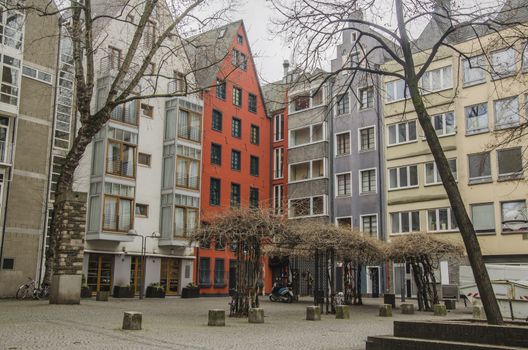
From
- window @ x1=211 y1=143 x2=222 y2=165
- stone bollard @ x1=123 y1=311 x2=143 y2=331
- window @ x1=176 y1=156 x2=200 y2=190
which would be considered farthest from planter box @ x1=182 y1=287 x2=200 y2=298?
stone bollard @ x1=123 y1=311 x2=143 y2=331

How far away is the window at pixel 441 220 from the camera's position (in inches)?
1604

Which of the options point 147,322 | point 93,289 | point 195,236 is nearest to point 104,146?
point 93,289

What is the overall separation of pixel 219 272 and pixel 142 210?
838cm

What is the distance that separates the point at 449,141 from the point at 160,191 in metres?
20.4

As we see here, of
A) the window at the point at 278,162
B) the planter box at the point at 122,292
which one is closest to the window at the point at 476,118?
the window at the point at 278,162

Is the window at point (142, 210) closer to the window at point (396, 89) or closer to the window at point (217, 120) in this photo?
the window at point (217, 120)

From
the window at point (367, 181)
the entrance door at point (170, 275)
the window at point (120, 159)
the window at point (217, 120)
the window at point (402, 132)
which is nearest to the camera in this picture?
the window at point (120, 159)

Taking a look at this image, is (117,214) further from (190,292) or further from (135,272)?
(190,292)

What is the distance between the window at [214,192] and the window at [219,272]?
4547 mm

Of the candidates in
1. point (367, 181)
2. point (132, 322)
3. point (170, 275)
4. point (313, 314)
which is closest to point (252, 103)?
point (367, 181)

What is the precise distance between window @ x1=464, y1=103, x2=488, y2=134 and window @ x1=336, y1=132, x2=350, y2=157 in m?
10.4

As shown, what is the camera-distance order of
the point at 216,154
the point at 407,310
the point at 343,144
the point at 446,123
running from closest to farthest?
the point at 407,310 → the point at 446,123 → the point at 216,154 → the point at 343,144

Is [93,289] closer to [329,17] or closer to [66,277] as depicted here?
[66,277]

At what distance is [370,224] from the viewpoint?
45.7 meters
